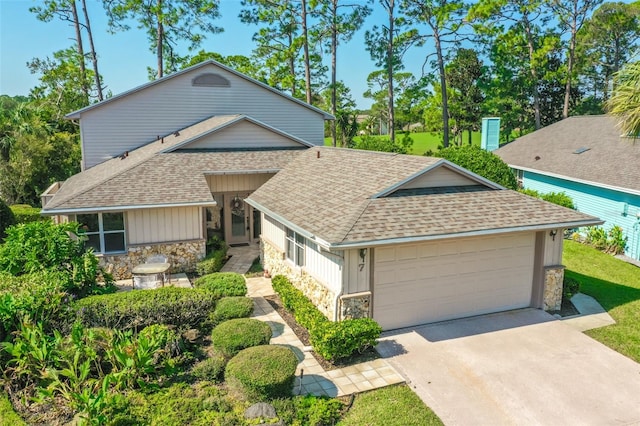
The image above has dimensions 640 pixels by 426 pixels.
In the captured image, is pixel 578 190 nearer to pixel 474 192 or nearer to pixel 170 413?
pixel 474 192

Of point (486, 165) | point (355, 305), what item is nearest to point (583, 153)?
point (486, 165)

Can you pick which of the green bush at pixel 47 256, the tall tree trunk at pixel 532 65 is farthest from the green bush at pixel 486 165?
the tall tree trunk at pixel 532 65

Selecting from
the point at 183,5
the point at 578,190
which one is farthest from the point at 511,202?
the point at 183,5

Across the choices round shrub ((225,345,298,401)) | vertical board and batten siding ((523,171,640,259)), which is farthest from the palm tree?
round shrub ((225,345,298,401))

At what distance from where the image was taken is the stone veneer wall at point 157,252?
1552cm

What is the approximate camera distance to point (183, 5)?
34.8m

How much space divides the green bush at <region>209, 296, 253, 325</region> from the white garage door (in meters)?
2.97

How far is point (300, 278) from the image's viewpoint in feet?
43.3

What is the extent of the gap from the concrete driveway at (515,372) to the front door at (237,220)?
9919 mm

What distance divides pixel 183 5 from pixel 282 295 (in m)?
29.0

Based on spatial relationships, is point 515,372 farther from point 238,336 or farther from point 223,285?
point 223,285

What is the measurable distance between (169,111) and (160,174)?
23.3ft

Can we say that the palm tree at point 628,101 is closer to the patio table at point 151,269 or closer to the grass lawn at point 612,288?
the grass lawn at point 612,288

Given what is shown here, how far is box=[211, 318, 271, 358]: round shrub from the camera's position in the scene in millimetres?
9602
